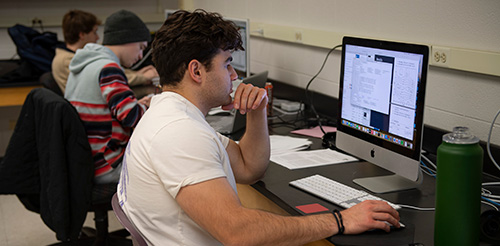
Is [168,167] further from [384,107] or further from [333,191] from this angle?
[384,107]

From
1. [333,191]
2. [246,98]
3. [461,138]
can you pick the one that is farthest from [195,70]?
[461,138]

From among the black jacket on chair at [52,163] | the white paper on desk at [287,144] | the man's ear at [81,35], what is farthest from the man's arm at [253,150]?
the man's ear at [81,35]

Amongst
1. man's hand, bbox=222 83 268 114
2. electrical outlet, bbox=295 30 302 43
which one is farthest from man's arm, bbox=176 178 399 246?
electrical outlet, bbox=295 30 302 43

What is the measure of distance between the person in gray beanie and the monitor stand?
1.23 m

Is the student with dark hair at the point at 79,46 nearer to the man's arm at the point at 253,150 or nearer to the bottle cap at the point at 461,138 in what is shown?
the man's arm at the point at 253,150

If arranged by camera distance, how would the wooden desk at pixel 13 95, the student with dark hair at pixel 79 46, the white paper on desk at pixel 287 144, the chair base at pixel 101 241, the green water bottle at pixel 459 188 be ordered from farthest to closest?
the wooden desk at pixel 13 95
the student with dark hair at pixel 79 46
the chair base at pixel 101 241
the white paper on desk at pixel 287 144
the green water bottle at pixel 459 188

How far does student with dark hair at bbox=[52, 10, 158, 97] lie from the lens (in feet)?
11.4

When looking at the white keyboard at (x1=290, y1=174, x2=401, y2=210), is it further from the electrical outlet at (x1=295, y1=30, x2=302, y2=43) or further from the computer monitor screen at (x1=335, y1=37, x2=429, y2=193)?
the electrical outlet at (x1=295, y1=30, x2=302, y2=43)

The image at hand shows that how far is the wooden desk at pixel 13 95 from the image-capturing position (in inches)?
156

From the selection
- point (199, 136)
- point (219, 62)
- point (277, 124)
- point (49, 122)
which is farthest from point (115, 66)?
point (199, 136)

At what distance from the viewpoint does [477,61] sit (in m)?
1.80

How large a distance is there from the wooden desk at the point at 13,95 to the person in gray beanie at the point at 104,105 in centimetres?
153

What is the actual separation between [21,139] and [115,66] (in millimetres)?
538

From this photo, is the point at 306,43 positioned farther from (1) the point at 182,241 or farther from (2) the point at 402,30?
(1) the point at 182,241
